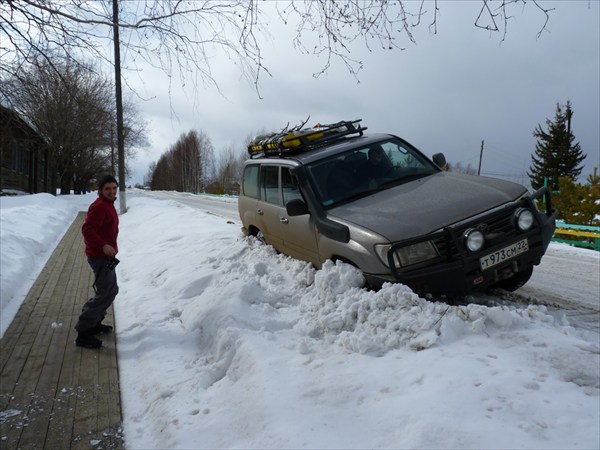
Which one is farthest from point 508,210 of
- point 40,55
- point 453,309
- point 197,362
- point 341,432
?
point 40,55

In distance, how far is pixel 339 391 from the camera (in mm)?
3057

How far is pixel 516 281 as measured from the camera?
517 cm

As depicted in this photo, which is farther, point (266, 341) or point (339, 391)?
point (266, 341)

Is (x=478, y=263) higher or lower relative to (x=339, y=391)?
higher

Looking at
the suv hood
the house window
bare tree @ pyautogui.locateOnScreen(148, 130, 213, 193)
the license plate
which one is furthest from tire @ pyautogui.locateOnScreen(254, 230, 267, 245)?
bare tree @ pyautogui.locateOnScreen(148, 130, 213, 193)

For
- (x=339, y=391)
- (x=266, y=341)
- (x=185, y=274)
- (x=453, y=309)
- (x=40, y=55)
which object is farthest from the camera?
(x=185, y=274)

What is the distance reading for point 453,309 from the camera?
372 centimetres

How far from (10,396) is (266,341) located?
2.13m

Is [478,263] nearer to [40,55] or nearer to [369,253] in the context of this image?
[369,253]

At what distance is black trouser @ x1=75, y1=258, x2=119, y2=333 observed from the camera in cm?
492

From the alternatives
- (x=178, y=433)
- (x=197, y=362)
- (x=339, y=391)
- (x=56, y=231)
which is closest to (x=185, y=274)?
(x=197, y=362)

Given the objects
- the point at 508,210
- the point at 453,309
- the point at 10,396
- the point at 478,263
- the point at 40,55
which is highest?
the point at 40,55

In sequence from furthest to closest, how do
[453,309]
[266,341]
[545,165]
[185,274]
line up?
[545,165], [185,274], [266,341], [453,309]

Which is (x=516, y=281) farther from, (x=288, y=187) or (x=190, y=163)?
(x=190, y=163)
